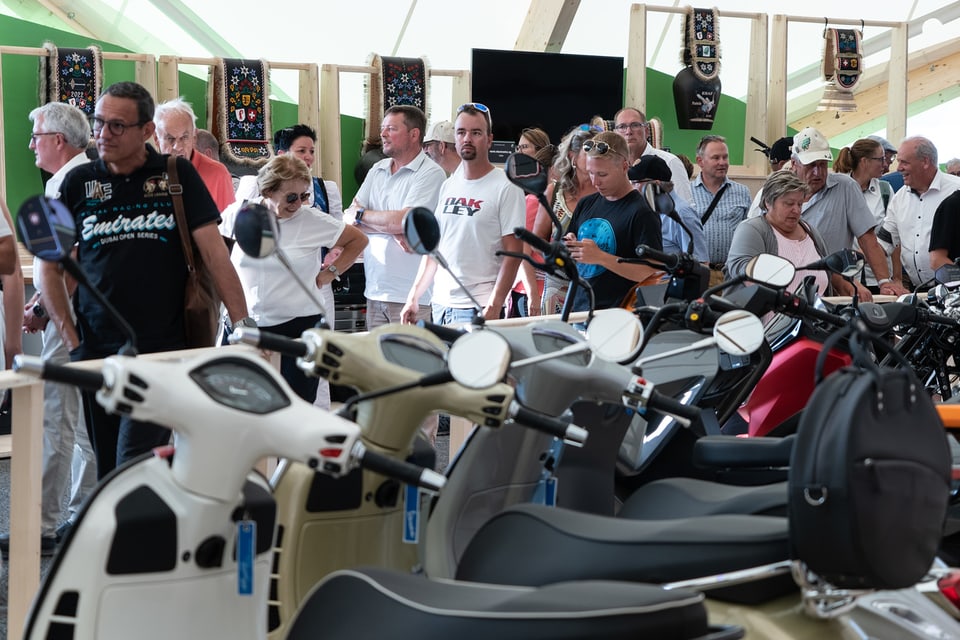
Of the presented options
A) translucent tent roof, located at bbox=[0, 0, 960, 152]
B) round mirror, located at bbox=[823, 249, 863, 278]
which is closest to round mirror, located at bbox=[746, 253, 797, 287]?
round mirror, located at bbox=[823, 249, 863, 278]

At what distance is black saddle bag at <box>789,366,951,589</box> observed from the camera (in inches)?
59.4

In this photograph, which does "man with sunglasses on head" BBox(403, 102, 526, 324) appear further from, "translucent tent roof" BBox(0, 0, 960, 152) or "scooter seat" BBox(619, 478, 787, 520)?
"translucent tent roof" BBox(0, 0, 960, 152)

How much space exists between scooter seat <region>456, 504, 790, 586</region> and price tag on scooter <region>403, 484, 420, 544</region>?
0.74 ft

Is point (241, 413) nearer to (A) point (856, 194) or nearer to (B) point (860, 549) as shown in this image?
(B) point (860, 549)

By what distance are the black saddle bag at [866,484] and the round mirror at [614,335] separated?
477mm

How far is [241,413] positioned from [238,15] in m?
7.41

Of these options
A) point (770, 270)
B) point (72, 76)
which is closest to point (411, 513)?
point (770, 270)

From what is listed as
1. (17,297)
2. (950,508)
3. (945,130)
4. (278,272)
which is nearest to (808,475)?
(950,508)

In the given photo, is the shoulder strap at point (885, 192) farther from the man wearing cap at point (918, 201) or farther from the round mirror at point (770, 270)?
the round mirror at point (770, 270)

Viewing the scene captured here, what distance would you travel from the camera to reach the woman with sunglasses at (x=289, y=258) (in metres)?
4.18

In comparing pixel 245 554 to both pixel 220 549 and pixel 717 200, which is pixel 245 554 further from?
pixel 717 200

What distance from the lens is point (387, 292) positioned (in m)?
5.32

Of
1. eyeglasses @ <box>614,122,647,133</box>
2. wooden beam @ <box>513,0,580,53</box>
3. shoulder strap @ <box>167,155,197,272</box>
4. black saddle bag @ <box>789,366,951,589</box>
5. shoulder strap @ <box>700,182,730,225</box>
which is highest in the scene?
wooden beam @ <box>513,0,580,53</box>

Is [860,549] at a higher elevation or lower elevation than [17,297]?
lower
